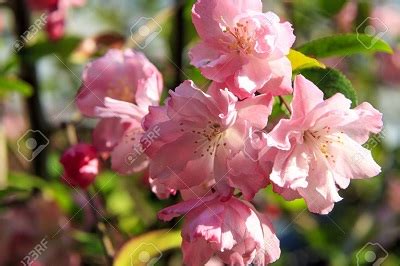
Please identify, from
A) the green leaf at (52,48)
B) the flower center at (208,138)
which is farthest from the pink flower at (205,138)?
the green leaf at (52,48)

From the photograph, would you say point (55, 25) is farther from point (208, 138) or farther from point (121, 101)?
point (208, 138)

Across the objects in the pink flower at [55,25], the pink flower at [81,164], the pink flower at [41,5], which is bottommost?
the pink flower at [55,25]

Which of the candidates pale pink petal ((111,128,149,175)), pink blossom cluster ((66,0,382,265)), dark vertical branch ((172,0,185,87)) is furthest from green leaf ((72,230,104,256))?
pink blossom cluster ((66,0,382,265))

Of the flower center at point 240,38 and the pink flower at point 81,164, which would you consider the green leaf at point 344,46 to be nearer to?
the flower center at point 240,38

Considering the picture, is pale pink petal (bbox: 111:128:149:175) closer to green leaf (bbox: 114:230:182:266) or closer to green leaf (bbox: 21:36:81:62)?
green leaf (bbox: 114:230:182:266)

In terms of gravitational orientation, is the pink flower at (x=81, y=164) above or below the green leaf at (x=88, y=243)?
above

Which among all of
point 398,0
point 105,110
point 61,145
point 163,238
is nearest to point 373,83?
point 398,0

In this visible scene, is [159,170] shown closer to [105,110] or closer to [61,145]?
[105,110]
